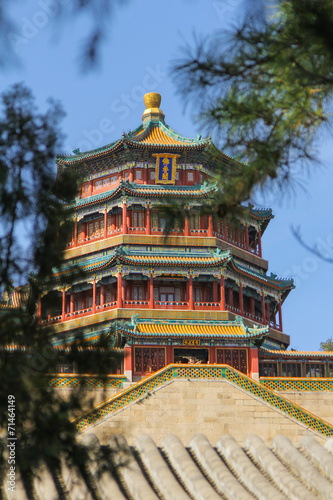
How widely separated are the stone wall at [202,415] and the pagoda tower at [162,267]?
639 cm

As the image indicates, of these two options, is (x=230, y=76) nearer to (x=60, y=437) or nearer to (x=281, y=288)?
(x=60, y=437)

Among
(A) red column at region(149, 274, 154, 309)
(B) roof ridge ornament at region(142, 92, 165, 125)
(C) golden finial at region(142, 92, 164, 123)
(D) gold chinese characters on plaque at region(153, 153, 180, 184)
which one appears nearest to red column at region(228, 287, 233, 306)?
(A) red column at region(149, 274, 154, 309)

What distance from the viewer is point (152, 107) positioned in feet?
136

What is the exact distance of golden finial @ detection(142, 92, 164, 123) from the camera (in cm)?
4081

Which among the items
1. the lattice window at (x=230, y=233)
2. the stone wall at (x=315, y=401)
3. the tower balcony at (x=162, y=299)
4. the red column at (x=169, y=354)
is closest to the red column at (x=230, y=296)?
the tower balcony at (x=162, y=299)

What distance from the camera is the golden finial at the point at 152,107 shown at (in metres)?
40.8

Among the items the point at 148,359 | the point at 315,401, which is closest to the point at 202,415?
the point at 315,401

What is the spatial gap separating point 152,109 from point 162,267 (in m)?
9.04

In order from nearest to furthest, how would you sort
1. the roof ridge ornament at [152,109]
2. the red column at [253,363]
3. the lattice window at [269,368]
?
the red column at [253,363], the lattice window at [269,368], the roof ridge ornament at [152,109]

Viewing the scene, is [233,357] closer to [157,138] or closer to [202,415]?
[202,415]

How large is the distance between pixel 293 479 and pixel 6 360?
37.4 ft

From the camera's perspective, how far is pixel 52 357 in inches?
424

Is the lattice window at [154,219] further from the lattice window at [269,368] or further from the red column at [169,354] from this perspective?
the lattice window at [269,368]

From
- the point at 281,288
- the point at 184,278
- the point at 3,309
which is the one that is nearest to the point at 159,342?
the point at 184,278
